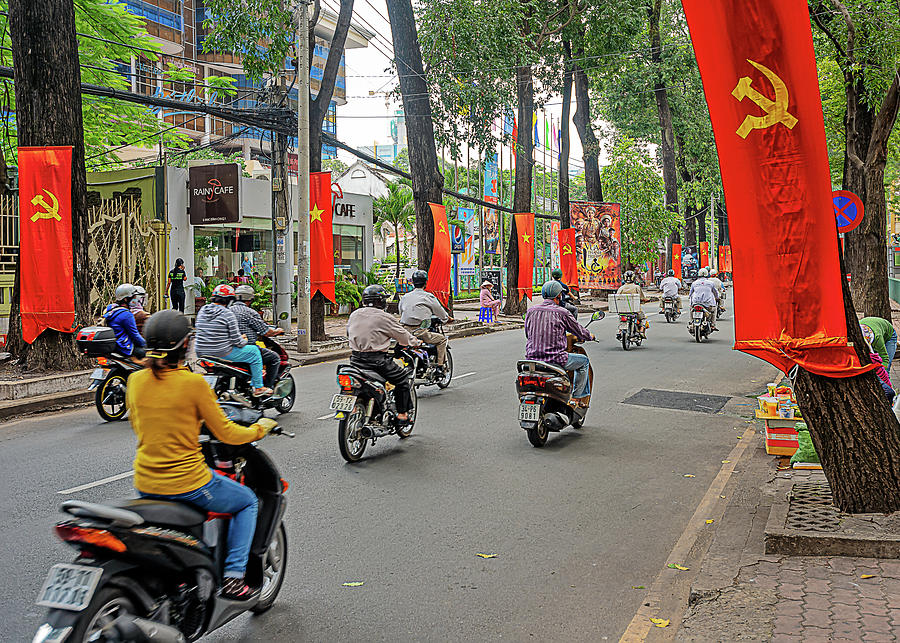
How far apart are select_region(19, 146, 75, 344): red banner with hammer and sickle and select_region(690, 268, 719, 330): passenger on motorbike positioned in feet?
47.8

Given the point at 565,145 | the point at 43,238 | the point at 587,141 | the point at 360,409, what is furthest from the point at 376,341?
the point at 587,141

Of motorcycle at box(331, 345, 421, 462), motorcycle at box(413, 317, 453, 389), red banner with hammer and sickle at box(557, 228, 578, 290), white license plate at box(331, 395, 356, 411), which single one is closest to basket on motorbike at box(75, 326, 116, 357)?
motorcycle at box(331, 345, 421, 462)

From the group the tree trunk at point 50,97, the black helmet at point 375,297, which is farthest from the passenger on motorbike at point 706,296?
the tree trunk at point 50,97

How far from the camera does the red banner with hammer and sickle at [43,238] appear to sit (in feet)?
41.4

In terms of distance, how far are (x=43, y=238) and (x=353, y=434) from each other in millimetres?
7312

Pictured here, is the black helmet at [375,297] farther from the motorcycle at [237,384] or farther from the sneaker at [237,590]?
the sneaker at [237,590]

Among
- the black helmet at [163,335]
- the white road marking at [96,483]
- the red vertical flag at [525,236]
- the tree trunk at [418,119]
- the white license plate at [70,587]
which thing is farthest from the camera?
the red vertical flag at [525,236]

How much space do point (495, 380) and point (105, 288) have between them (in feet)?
35.3

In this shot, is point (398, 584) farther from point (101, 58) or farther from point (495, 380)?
point (101, 58)

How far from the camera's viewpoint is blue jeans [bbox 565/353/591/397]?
31.4 feet

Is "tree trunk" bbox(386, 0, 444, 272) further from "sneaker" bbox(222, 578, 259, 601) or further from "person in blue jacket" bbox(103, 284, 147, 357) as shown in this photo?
"sneaker" bbox(222, 578, 259, 601)

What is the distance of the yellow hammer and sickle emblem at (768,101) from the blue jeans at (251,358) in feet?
21.1

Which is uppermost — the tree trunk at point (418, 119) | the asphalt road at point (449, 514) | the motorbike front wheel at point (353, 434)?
the tree trunk at point (418, 119)

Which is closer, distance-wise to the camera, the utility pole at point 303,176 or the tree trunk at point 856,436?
the tree trunk at point 856,436
